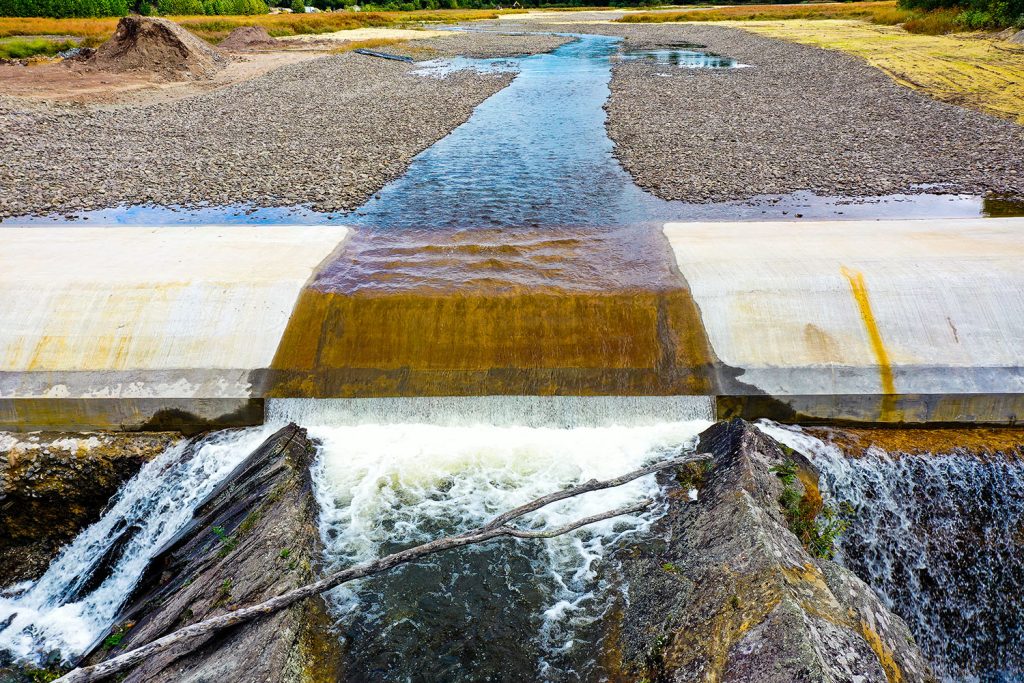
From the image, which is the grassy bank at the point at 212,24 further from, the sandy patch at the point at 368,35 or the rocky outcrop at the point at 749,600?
the rocky outcrop at the point at 749,600

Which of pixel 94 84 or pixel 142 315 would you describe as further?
pixel 94 84

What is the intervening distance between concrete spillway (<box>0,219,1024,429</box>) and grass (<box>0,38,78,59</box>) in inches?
1643

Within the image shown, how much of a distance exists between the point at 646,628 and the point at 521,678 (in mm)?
1263

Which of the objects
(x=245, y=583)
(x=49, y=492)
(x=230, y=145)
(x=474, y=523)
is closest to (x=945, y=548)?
(x=474, y=523)

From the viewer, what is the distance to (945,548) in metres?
8.16

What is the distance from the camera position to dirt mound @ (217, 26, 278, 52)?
53.7m

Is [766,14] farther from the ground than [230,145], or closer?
farther from the ground

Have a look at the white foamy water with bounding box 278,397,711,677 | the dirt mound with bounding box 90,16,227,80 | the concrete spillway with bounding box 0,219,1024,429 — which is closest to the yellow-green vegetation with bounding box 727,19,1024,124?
the concrete spillway with bounding box 0,219,1024,429

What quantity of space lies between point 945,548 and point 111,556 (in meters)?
10.5

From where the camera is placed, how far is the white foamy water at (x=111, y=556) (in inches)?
308

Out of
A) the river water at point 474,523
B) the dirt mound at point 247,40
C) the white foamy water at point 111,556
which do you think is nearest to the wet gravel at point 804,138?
the river water at point 474,523

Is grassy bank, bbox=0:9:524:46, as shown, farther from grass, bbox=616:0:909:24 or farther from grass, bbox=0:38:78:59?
grass, bbox=616:0:909:24

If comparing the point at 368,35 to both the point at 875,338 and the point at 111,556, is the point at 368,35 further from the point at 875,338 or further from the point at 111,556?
the point at 111,556

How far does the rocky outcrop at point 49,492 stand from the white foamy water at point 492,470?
237 cm
